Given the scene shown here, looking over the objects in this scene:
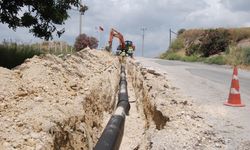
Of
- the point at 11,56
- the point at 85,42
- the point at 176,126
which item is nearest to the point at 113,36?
the point at 85,42

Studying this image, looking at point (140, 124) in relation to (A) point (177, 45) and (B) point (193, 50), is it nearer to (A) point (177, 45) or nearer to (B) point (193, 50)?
(B) point (193, 50)

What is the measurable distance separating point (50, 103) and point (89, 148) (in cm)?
100

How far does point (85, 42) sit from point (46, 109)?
3261cm

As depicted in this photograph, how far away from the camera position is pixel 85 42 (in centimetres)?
3878

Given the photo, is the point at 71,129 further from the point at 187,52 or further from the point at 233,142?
the point at 187,52

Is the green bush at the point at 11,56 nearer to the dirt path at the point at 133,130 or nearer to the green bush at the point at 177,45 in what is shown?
the dirt path at the point at 133,130

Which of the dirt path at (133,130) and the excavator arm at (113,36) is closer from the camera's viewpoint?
the dirt path at (133,130)

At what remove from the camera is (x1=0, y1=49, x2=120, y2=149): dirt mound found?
18.2 feet

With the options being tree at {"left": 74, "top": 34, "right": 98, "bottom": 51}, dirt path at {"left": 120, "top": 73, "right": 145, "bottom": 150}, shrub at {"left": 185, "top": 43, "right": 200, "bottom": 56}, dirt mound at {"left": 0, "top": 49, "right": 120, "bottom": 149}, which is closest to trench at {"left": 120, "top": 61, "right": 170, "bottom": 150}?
dirt path at {"left": 120, "top": 73, "right": 145, "bottom": 150}

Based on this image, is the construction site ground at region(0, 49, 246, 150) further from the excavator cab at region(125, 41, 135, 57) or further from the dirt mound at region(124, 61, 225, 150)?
the excavator cab at region(125, 41, 135, 57)

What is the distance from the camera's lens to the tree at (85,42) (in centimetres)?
3847

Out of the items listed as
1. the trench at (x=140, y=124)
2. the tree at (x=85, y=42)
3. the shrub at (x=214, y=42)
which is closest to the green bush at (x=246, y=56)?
the shrub at (x=214, y=42)

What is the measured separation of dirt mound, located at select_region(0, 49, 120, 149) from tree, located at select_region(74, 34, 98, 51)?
2846 centimetres

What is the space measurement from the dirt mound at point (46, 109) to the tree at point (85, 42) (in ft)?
93.4
